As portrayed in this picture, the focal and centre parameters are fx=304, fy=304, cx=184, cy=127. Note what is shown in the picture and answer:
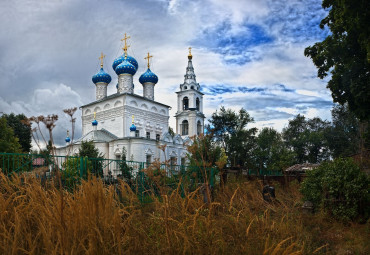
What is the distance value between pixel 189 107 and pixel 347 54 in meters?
25.0

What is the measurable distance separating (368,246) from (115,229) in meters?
4.68

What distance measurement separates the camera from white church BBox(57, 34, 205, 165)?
2708 cm

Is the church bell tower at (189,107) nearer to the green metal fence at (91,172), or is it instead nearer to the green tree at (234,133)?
the green tree at (234,133)

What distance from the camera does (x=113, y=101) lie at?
2955 centimetres

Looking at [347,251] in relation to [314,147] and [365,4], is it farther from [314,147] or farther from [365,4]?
[314,147]

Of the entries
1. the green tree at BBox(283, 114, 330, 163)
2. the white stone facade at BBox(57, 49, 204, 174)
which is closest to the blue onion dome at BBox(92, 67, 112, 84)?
the white stone facade at BBox(57, 49, 204, 174)

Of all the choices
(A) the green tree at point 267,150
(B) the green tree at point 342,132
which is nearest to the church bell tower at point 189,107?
(A) the green tree at point 267,150

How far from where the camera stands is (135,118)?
29125mm

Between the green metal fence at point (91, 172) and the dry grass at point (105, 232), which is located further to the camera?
the green metal fence at point (91, 172)

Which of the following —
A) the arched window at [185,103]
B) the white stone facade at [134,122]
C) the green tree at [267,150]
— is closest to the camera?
the white stone facade at [134,122]

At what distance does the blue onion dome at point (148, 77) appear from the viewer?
32.4 meters

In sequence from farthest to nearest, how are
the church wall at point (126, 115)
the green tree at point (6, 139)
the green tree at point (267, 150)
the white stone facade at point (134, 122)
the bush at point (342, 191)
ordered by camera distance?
the green tree at point (267, 150)
the church wall at point (126, 115)
the white stone facade at point (134, 122)
the green tree at point (6, 139)
the bush at point (342, 191)

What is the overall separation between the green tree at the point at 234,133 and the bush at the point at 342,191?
86.9 feet

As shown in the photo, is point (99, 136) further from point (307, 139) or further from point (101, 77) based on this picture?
point (307, 139)
